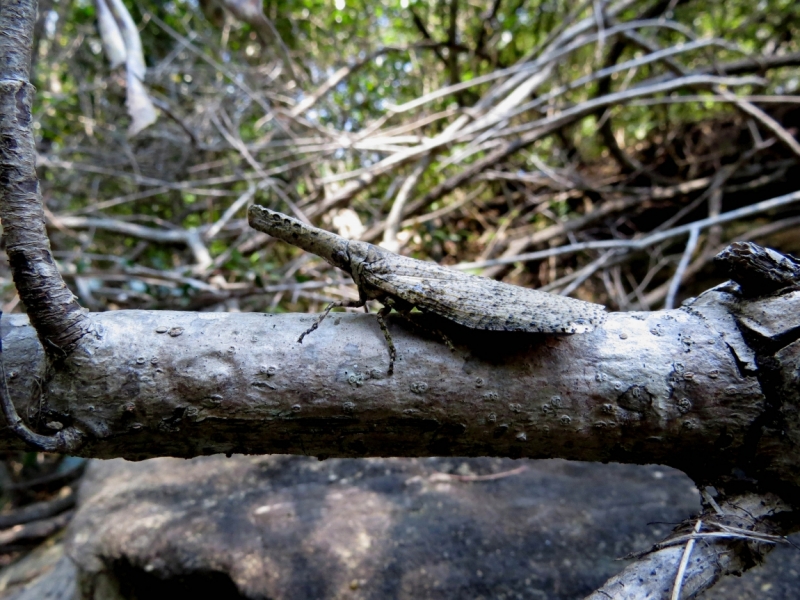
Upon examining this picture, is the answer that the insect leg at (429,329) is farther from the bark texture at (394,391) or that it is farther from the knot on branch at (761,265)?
the knot on branch at (761,265)

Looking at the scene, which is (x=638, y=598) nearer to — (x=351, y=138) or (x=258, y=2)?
(x=258, y=2)

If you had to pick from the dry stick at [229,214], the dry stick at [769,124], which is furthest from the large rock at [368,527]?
the dry stick at [769,124]

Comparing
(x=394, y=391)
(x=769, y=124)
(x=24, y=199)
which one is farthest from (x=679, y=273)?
(x=24, y=199)

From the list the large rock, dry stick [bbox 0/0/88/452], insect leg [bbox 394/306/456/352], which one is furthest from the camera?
the large rock

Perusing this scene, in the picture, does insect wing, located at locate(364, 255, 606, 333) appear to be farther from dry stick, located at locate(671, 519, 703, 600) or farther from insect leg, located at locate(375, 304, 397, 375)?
dry stick, located at locate(671, 519, 703, 600)

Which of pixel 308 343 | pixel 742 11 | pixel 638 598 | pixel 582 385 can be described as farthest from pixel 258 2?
pixel 742 11

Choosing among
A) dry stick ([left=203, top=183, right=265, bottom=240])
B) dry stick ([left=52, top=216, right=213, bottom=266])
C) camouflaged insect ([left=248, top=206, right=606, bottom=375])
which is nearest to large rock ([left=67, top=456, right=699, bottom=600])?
camouflaged insect ([left=248, top=206, right=606, bottom=375])

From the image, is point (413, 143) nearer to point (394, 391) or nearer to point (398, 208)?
point (398, 208)
